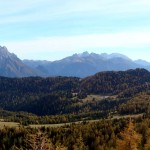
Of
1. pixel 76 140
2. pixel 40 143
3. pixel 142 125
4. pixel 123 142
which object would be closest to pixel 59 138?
pixel 76 140

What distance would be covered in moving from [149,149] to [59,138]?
89311mm

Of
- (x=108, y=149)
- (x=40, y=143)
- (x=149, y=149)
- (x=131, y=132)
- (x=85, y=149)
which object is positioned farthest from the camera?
(x=85, y=149)

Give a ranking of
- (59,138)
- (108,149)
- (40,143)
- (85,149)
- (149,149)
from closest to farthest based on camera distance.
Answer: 1. (40,143)
2. (149,149)
3. (108,149)
4. (85,149)
5. (59,138)

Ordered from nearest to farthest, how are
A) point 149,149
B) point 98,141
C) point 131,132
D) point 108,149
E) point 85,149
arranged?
1. point 131,132
2. point 149,149
3. point 108,149
4. point 85,149
5. point 98,141

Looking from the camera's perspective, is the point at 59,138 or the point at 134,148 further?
the point at 59,138

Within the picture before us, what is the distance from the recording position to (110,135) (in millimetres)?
194500

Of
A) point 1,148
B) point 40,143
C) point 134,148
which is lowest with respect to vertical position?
point 1,148

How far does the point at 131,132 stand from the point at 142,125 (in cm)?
11991

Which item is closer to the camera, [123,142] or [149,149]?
[123,142]

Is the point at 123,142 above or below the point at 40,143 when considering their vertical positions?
below

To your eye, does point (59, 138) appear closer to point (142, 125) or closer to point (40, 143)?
point (142, 125)

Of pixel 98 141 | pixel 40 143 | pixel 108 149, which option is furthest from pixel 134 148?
pixel 98 141

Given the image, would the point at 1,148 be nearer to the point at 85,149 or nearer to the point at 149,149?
the point at 85,149

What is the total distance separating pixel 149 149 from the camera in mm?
114312
